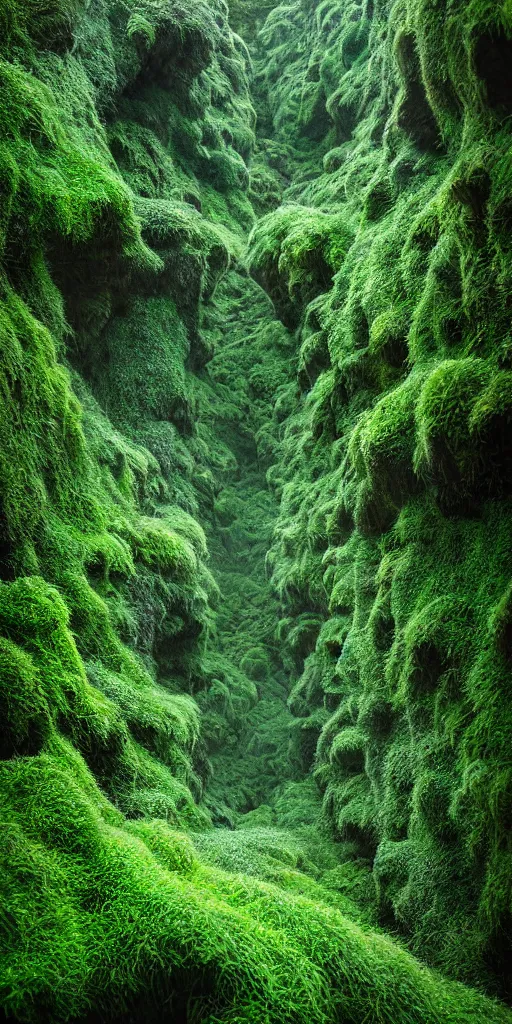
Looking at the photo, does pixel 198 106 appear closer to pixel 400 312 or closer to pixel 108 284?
pixel 108 284

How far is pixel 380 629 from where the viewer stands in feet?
27.6

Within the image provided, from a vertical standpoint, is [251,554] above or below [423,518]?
above

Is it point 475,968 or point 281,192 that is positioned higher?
point 281,192

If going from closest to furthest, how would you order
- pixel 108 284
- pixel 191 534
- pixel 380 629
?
pixel 380 629 < pixel 108 284 < pixel 191 534

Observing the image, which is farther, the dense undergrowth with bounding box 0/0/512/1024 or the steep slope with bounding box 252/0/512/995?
the steep slope with bounding box 252/0/512/995

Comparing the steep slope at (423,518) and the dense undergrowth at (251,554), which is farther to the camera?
the steep slope at (423,518)

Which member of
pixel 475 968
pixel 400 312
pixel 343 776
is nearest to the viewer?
pixel 475 968

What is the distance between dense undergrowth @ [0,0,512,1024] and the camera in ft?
14.9

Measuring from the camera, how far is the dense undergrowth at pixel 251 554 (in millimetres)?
4555

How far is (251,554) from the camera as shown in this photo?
49.2 ft

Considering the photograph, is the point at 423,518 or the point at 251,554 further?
the point at 251,554

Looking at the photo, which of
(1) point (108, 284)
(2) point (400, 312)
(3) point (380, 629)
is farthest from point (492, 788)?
(1) point (108, 284)

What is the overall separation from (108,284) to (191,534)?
160 inches

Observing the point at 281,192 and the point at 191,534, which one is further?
the point at 281,192
